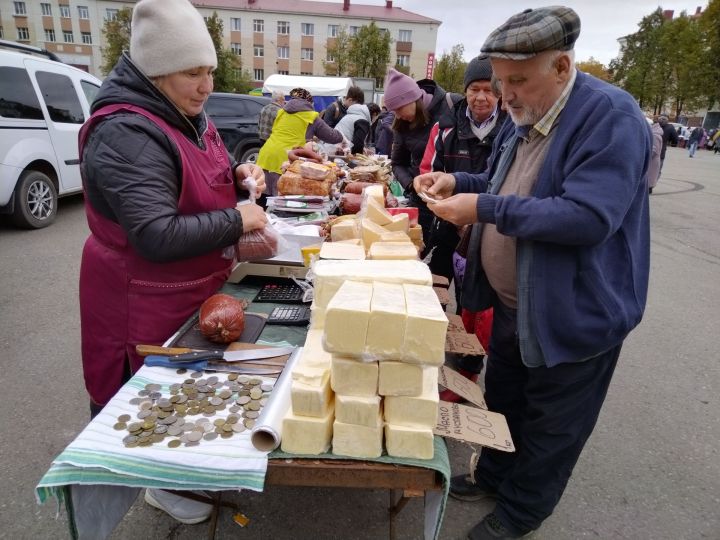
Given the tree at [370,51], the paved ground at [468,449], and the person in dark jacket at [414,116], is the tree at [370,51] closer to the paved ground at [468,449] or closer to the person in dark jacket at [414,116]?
the person in dark jacket at [414,116]

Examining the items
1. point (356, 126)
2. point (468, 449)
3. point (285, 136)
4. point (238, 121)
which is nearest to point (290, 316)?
point (468, 449)

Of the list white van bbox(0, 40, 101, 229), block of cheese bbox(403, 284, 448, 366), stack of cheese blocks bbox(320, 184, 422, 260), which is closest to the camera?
block of cheese bbox(403, 284, 448, 366)

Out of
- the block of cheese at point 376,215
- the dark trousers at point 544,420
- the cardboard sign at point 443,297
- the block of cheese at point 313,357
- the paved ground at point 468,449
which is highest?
the block of cheese at point 376,215

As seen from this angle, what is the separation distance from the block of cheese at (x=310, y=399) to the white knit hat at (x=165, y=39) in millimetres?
1195

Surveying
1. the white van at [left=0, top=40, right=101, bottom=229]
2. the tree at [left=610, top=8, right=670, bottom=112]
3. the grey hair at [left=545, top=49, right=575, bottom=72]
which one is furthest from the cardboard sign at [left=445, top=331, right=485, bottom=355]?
the tree at [left=610, top=8, right=670, bottom=112]

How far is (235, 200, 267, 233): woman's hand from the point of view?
1.75 m

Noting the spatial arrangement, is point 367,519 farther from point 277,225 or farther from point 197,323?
point 277,225

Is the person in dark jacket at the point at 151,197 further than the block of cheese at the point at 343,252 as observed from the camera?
No

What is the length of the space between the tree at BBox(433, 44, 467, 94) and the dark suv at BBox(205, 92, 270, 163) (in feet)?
112

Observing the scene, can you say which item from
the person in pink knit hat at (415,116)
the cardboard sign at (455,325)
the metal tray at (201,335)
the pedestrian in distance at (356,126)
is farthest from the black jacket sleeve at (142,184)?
the pedestrian in distance at (356,126)

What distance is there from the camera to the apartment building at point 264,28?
45.7 m

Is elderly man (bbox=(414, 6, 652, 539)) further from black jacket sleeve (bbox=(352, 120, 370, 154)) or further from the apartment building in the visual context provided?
the apartment building

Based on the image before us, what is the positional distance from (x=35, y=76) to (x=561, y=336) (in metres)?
7.21

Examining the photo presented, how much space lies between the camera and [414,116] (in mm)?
3977
